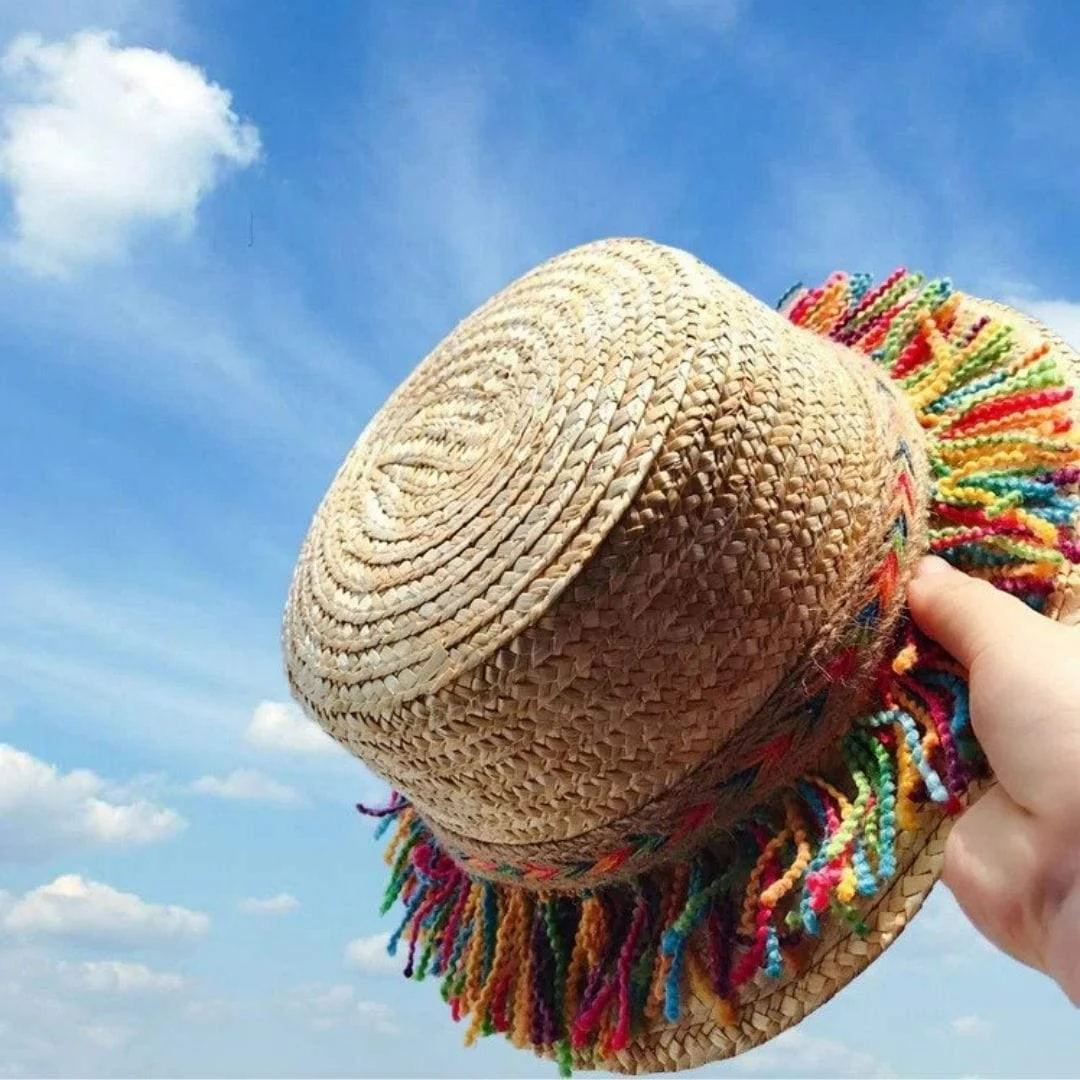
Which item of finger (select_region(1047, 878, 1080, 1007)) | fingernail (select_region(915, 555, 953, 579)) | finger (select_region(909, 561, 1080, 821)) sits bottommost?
finger (select_region(1047, 878, 1080, 1007))

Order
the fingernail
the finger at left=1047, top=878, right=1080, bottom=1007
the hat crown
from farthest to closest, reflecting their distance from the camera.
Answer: the fingernail, the hat crown, the finger at left=1047, top=878, right=1080, bottom=1007

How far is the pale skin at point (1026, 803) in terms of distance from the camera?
1011mm

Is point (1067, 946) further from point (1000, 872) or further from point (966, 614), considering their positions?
point (966, 614)

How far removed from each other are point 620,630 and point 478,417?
286 millimetres

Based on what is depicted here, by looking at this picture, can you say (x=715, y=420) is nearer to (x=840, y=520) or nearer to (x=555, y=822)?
(x=840, y=520)

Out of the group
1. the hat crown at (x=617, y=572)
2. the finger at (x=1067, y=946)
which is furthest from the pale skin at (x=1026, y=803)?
the hat crown at (x=617, y=572)

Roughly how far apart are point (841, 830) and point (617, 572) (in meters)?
0.28

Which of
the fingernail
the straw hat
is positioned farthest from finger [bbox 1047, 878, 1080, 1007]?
the fingernail

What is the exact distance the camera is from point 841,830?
1.22 m

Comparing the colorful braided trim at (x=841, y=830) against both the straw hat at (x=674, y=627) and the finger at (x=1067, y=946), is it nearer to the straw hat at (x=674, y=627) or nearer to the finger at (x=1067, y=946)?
the straw hat at (x=674, y=627)

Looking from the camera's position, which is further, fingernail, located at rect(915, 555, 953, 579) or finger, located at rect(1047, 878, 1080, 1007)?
fingernail, located at rect(915, 555, 953, 579)

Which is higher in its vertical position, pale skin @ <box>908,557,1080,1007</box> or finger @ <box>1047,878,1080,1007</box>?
pale skin @ <box>908,557,1080,1007</box>

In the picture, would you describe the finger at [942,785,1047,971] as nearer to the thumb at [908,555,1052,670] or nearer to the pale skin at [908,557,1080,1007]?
the pale skin at [908,557,1080,1007]

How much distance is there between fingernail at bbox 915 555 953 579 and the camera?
4.24 ft
